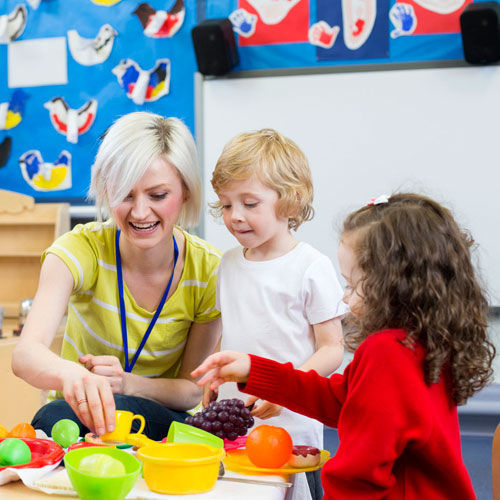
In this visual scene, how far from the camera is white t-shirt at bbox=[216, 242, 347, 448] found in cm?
132

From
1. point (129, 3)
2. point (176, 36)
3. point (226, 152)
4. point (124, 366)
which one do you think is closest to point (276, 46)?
point (176, 36)

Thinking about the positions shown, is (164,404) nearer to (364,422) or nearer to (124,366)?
(124,366)

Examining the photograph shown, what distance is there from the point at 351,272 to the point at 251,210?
356 millimetres

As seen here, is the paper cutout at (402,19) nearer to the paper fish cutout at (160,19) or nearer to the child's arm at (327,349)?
the paper fish cutout at (160,19)

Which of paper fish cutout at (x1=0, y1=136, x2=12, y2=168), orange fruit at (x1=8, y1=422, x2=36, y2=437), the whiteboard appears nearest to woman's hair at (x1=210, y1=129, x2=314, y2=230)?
orange fruit at (x1=8, y1=422, x2=36, y2=437)

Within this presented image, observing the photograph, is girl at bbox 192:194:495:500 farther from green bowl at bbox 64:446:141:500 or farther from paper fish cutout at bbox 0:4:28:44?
paper fish cutout at bbox 0:4:28:44

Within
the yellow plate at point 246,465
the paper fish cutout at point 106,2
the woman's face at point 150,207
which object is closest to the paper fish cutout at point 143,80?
the paper fish cutout at point 106,2

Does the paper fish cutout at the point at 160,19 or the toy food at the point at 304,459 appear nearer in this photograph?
the toy food at the point at 304,459

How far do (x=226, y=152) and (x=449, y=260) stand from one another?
57 cm

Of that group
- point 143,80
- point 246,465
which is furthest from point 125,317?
point 143,80

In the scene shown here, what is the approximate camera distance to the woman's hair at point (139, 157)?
130 cm

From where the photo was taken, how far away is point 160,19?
9.40 feet

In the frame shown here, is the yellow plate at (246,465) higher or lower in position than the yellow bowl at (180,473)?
lower

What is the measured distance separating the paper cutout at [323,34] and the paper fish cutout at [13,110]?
133 centimetres
